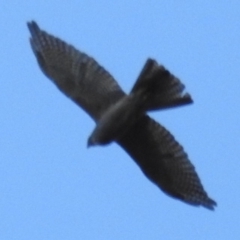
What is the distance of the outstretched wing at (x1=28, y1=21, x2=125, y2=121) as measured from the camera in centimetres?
966

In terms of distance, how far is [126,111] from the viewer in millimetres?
9102

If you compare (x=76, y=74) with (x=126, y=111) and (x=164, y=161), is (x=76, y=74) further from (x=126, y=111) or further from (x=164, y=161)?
(x=164, y=161)

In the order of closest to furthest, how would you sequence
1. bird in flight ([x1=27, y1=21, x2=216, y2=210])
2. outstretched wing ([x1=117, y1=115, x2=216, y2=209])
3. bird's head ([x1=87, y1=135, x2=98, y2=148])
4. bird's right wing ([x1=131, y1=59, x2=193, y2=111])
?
bird's right wing ([x1=131, y1=59, x2=193, y2=111]) < bird in flight ([x1=27, y1=21, x2=216, y2=210]) < bird's head ([x1=87, y1=135, x2=98, y2=148]) < outstretched wing ([x1=117, y1=115, x2=216, y2=209])

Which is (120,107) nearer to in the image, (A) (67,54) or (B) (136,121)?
(B) (136,121)

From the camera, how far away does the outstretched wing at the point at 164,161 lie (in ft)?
31.6

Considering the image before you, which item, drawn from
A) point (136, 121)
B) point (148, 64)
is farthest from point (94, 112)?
point (148, 64)

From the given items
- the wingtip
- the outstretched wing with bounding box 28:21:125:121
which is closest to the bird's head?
the outstretched wing with bounding box 28:21:125:121

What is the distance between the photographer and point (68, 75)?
10.0 meters

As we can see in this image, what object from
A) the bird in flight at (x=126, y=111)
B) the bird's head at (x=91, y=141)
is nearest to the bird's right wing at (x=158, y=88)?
the bird in flight at (x=126, y=111)

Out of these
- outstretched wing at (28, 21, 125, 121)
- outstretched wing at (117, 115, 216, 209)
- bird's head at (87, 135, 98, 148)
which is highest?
outstretched wing at (28, 21, 125, 121)

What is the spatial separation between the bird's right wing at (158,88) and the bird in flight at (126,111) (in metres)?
0.01

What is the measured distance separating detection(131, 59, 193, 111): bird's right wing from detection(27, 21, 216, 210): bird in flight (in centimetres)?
1

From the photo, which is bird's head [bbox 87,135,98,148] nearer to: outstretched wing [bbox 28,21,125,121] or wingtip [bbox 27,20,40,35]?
outstretched wing [bbox 28,21,125,121]

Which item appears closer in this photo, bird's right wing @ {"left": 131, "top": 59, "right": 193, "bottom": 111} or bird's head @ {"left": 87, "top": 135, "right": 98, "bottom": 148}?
bird's right wing @ {"left": 131, "top": 59, "right": 193, "bottom": 111}
